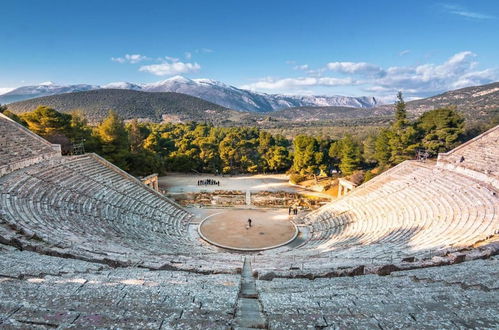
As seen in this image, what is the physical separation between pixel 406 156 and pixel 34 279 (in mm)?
33032

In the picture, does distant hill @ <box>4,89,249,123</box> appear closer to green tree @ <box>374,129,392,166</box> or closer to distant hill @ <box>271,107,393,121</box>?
distant hill @ <box>271,107,393,121</box>

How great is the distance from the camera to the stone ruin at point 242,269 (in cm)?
403

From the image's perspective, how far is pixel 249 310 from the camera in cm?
462

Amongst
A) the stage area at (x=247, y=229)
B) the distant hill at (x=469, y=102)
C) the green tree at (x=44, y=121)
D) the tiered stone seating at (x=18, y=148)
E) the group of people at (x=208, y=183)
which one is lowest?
the stage area at (x=247, y=229)

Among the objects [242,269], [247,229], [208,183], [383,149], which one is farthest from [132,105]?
[242,269]

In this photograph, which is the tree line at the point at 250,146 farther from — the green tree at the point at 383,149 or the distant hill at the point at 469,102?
the distant hill at the point at 469,102

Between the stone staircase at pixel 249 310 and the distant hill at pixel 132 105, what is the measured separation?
255ft

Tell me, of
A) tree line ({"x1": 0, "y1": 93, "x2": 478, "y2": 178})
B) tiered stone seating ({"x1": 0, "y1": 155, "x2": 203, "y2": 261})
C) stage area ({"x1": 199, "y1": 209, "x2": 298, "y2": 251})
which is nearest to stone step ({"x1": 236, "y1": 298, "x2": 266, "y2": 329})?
tiered stone seating ({"x1": 0, "y1": 155, "x2": 203, "y2": 261})

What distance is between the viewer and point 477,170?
51.9 ft

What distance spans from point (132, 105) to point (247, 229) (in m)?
92.7

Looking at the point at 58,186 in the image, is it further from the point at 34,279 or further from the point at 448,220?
the point at 448,220

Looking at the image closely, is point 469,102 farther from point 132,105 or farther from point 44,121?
point 132,105

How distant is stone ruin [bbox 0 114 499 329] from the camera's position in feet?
13.2

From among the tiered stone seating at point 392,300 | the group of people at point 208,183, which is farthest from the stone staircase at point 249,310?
the group of people at point 208,183
